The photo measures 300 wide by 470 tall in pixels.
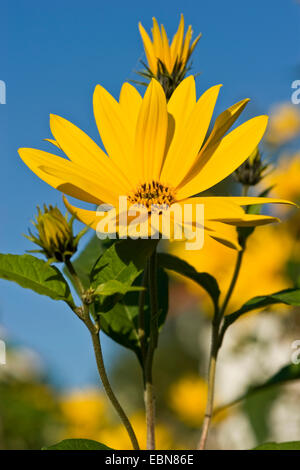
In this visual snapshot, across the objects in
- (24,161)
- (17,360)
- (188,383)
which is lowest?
(188,383)

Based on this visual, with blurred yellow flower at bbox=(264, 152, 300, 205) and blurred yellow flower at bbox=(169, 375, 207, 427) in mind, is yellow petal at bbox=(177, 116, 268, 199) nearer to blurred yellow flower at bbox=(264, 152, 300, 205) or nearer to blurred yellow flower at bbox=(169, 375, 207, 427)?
blurred yellow flower at bbox=(264, 152, 300, 205)

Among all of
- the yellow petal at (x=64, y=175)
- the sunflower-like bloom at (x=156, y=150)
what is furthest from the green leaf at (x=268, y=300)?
the yellow petal at (x=64, y=175)

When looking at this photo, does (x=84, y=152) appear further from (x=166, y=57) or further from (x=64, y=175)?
(x=166, y=57)

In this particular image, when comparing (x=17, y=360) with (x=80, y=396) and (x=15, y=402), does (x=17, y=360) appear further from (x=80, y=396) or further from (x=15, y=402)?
(x=15, y=402)

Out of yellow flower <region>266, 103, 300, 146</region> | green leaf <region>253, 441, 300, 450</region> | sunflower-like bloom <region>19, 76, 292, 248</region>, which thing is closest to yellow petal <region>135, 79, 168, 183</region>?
sunflower-like bloom <region>19, 76, 292, 248</region>

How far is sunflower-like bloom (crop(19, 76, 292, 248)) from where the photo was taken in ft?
1.94

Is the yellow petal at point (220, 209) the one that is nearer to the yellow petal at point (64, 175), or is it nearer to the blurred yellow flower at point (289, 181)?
the yellow petal at point (64, 175)

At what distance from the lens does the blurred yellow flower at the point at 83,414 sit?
2.01 metres

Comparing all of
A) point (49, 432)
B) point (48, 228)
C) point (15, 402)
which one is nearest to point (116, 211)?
point (48, 228)

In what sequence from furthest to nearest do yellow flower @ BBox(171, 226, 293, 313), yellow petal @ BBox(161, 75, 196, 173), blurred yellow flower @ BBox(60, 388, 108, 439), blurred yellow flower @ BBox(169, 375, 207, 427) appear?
blurred yellow flower @ BBox(169, 375, 207, 427) → blurred yellow flower @ BBox(60, 388, 108, 439) → yellow flower @ BBox(171, 226, 293, 313) → yellow petal @ BBox(161, 75, 196, 173)

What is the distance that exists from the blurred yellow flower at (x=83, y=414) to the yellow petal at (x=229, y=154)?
4.75 feet

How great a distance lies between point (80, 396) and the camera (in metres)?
2.31

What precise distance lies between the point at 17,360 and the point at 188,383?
818mm

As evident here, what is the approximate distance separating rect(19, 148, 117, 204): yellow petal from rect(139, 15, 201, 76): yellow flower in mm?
197
